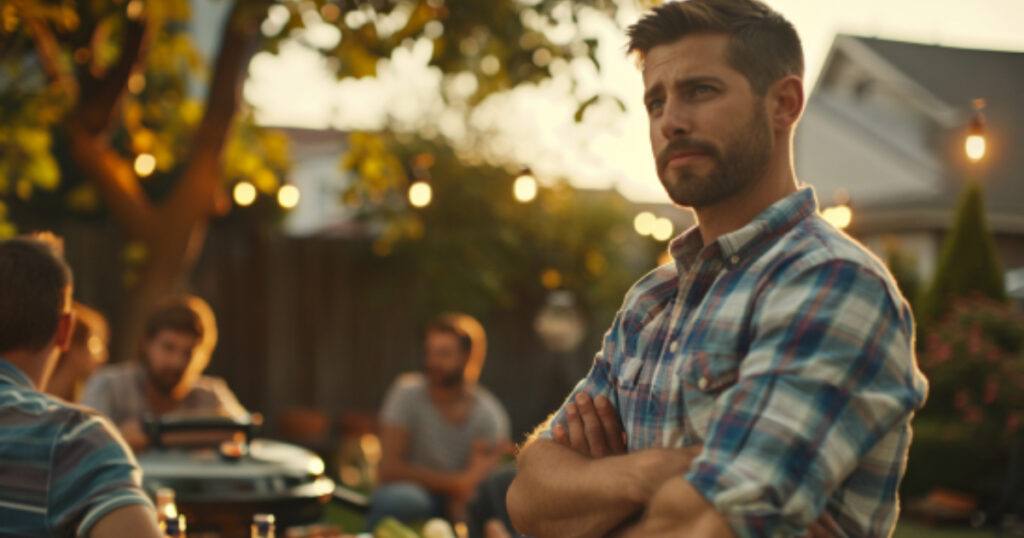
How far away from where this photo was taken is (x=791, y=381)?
1321 millimetres

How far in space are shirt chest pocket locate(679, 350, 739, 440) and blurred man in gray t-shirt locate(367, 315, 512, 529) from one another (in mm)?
4096

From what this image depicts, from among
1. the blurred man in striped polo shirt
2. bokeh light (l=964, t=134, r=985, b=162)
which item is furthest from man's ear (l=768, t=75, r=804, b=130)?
bokeh light (l=964, t=134, r=985, b=162)

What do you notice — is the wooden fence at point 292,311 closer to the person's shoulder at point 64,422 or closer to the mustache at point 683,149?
the person's shoulder at point 64,422

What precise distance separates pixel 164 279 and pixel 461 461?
2.49 meters

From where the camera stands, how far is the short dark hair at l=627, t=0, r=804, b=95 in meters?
1.61

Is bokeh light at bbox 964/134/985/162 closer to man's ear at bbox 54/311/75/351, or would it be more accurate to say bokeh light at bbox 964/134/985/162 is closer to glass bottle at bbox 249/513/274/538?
glass bottle at bbox 249/513/274/538

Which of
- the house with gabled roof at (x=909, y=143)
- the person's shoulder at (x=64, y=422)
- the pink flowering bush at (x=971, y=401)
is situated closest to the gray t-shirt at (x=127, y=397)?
the person's shoulder at (x=64, y=422)

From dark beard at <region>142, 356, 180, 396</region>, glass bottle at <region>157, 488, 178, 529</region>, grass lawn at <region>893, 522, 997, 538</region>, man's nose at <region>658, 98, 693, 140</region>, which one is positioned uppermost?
man's nose at <region>658, 98, 693, 140</region>

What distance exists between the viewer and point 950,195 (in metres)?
15.8

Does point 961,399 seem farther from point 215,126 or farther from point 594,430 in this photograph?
point 594,430

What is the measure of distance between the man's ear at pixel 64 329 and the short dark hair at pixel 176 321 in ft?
7.82

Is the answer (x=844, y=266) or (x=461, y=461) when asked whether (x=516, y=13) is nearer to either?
(x=461, y=461)

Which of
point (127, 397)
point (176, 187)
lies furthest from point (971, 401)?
point (127, 397)

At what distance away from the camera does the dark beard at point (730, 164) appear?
1.60 meters
